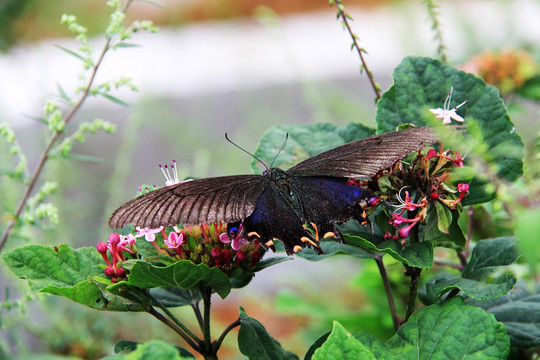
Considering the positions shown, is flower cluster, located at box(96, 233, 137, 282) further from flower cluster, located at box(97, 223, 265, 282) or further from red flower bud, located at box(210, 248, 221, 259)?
red flower bud, located at box(210, 248, 221, 259)

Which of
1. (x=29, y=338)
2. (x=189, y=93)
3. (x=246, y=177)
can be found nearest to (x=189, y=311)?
(x=29, y=338)

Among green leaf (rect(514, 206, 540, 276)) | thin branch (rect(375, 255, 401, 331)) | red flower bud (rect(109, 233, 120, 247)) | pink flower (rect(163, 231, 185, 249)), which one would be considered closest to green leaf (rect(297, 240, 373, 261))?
thin branch (rect(375, 255, 401, 331))

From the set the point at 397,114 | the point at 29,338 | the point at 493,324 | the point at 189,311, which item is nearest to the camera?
the point at 493,324

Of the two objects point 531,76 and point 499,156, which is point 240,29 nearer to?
point 531,76

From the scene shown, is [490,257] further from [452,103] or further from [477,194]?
[452,103]

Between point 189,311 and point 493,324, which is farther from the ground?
point 493,324
